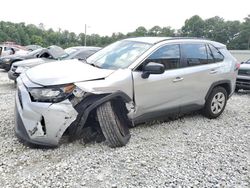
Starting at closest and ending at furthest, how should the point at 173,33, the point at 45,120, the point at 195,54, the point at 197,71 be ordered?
the point at 45,120 < the point at 197,71 < the point at 195,54 < the point at 173,33

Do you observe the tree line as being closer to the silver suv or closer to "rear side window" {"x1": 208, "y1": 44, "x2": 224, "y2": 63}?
"rear side window" {"x1": 208, "y1": 44, "x2": 224, "y2": 63}

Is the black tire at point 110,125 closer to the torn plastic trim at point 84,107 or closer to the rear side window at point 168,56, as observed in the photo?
the torn plastic trim at point 84,107

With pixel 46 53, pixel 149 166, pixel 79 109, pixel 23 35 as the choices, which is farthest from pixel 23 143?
pixel 23 35

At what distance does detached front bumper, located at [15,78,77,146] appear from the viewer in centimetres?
354

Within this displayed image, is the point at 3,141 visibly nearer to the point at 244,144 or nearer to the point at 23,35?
the point at 244,144

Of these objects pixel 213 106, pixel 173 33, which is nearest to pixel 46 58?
pixel 213 106

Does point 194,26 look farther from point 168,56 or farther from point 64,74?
point 64,74

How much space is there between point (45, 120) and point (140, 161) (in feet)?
4.30

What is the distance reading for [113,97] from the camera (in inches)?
153

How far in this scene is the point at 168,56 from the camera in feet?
15.5

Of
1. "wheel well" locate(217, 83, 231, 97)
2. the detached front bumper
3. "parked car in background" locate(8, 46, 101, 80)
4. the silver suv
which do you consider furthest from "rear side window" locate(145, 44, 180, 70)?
"parked car in background" locate(8, 46, 101, 80)

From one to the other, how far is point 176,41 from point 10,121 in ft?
10.5

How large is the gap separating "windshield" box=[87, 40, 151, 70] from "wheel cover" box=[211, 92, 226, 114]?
1934 mm

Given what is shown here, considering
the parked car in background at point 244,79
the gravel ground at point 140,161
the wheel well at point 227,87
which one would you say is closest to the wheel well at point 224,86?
the wheel well at point 227,87
